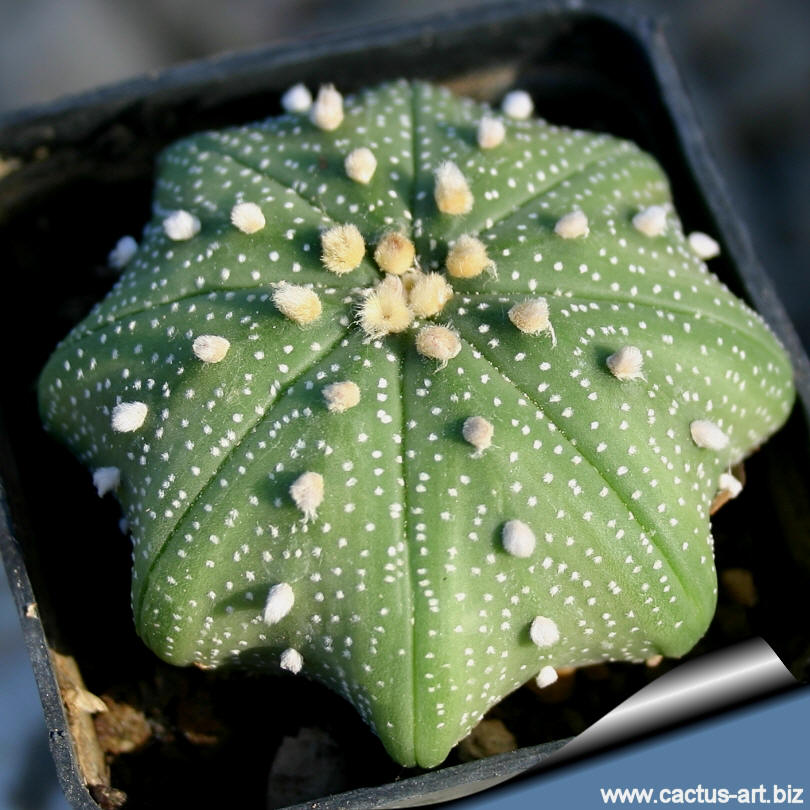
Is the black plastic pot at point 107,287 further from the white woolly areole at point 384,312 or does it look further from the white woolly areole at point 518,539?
the white woolly areole at point 384,312

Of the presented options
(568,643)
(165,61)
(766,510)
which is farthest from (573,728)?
(165,61)

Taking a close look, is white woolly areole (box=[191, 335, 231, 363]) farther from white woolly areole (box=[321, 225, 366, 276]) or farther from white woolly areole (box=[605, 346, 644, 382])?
white woolly areole (box=[605, 346, 644, 382])

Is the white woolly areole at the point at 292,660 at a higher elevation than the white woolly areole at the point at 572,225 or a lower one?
lower

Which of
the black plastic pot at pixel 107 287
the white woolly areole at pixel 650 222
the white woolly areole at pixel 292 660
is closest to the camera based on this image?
the white woolly areole at pixel 292 660

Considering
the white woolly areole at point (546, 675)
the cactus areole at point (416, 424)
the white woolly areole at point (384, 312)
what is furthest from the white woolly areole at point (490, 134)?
the white woolly areole at point (546, 675)

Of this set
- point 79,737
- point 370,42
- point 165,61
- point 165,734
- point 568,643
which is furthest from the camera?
point 165,61

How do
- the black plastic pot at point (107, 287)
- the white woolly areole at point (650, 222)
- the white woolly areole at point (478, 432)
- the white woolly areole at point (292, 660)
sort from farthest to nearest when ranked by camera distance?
the black plastic pot at point (107, 287) → the white woolly areole at point (650, 222) → the white woolly areole at point (292, 660) → the white woolly areole at point (478, 432)

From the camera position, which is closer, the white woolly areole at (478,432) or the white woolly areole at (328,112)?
the white woolly areole at (478,432)

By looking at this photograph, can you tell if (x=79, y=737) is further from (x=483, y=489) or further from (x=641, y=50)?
(x=641, y=50)

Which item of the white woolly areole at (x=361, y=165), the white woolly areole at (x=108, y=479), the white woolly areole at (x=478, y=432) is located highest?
the white woolly areole at (x=361, y=165)
